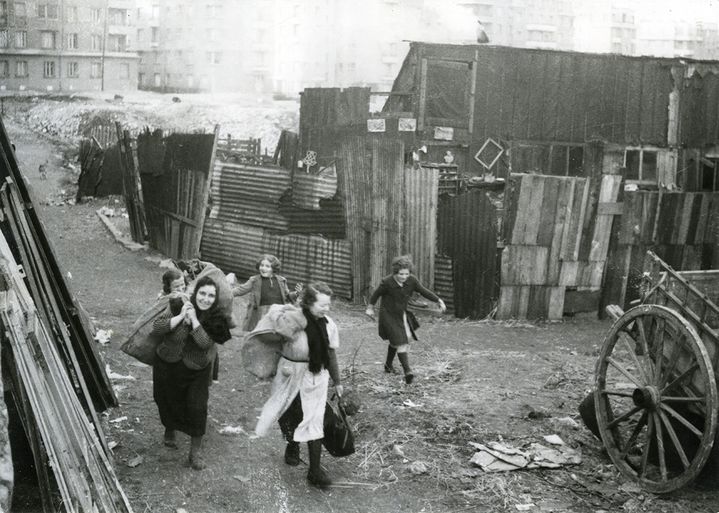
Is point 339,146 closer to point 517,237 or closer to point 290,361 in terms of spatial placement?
point 517,237

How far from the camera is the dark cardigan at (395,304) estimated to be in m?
8.12

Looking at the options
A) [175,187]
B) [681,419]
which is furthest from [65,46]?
[681,419]

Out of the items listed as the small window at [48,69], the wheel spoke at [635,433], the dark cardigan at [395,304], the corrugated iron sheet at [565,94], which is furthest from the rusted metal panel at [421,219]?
the small window at [48,69]

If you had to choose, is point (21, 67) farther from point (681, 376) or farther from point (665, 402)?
point (681, 376)

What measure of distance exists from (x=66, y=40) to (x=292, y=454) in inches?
1937

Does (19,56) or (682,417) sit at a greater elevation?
(19,56)

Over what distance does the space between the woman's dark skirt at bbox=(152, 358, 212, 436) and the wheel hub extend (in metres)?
3.29

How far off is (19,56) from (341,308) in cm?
4233

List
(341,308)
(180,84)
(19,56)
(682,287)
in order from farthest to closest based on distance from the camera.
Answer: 1. (180,84)
2. (19,56)
3. (341,308)
4. (682,287)

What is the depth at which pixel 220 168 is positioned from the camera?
13.8 metres

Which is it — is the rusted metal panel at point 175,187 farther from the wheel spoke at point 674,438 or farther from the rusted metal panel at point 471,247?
the wheel spoke at point 674,438

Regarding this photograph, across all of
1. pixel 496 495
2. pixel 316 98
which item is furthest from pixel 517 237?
pixel 316 98

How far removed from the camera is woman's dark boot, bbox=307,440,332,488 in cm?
555

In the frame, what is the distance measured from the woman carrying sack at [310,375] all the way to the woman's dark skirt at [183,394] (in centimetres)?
48
